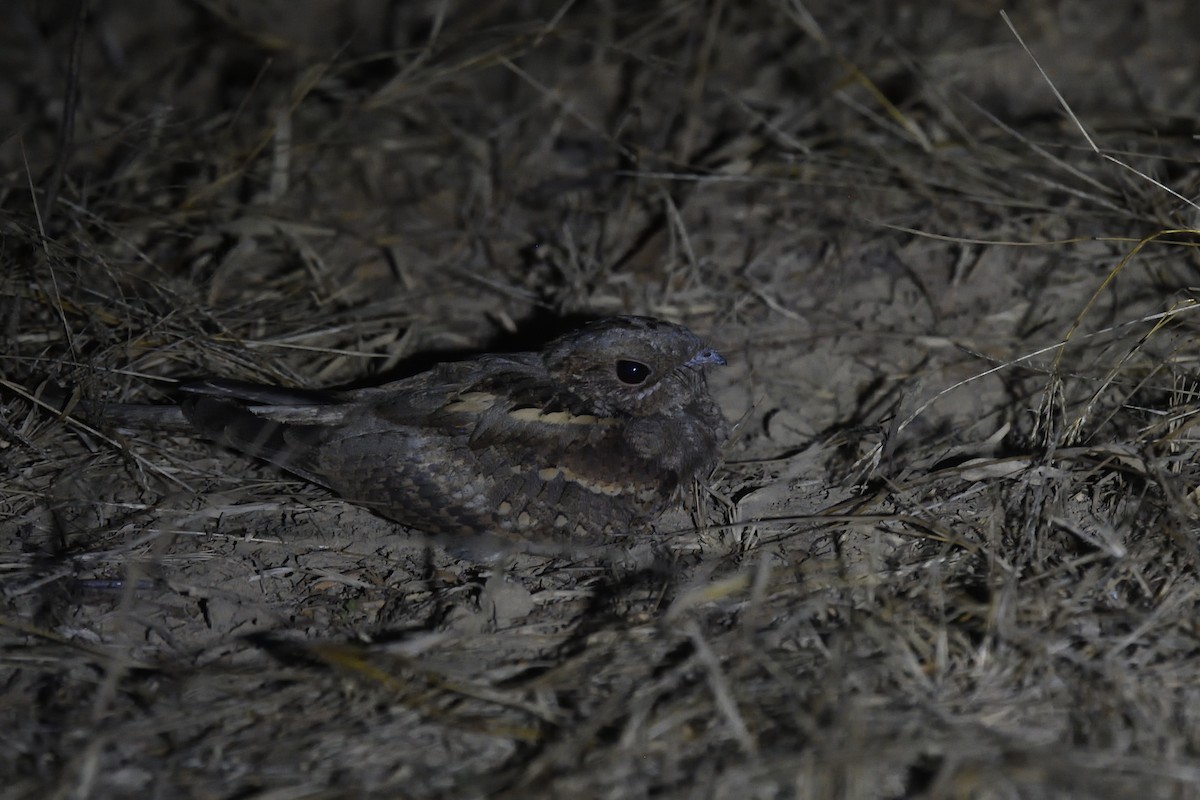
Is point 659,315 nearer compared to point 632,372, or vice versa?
point 632,372

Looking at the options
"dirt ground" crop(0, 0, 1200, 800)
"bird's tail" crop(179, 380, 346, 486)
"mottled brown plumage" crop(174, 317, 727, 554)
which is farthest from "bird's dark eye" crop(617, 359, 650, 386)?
"bird's tail" crop(179, 380, 346, 486)

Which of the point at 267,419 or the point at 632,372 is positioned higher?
the point at 632,372

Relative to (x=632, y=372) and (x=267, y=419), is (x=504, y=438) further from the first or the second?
(x=267, y=419)

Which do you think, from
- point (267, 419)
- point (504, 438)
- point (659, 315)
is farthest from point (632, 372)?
point (267, 419)

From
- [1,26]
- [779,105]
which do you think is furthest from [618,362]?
[1,26]

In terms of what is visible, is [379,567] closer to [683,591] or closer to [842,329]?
[683,591]
